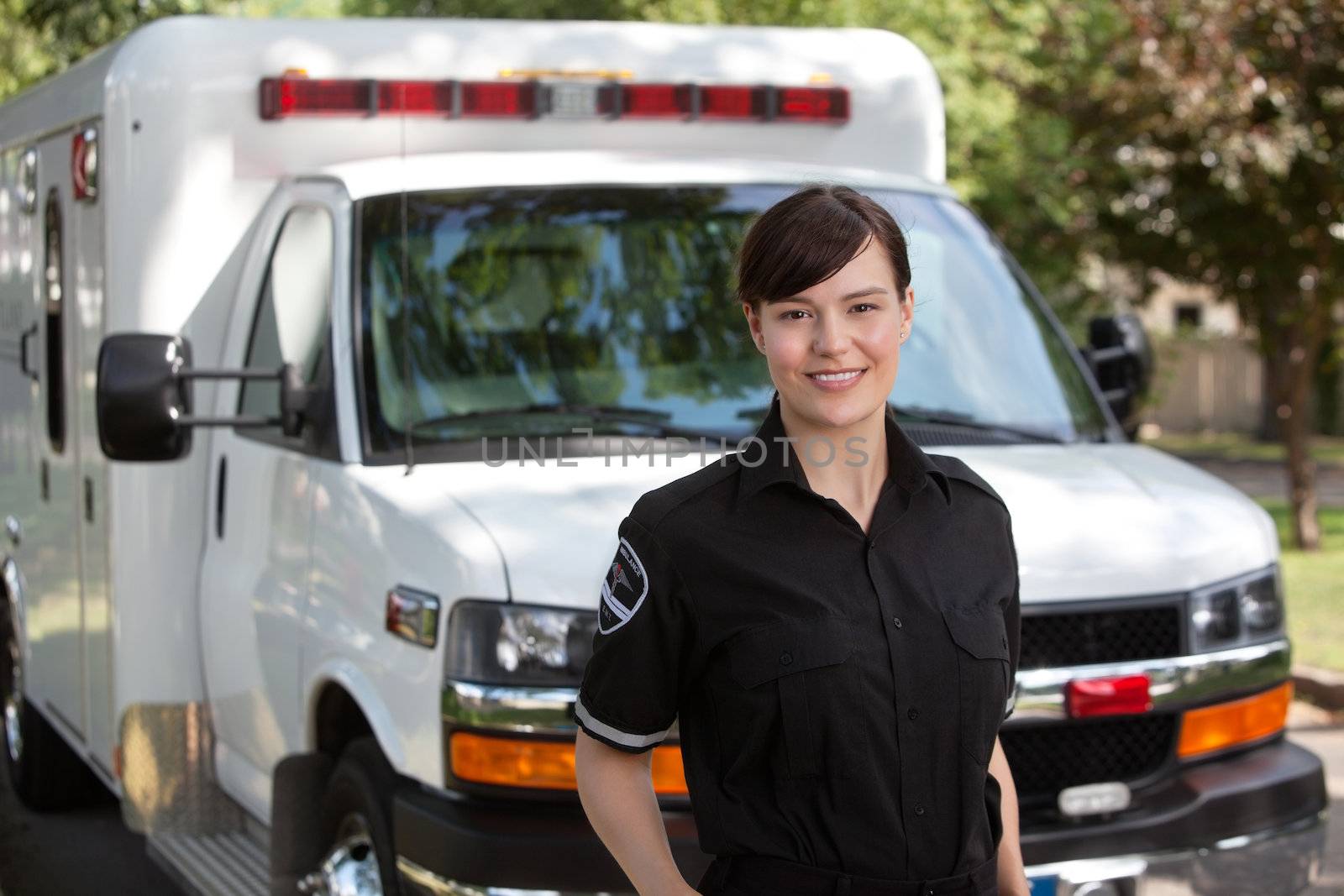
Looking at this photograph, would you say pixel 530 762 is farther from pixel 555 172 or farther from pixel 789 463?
pixel 555 172

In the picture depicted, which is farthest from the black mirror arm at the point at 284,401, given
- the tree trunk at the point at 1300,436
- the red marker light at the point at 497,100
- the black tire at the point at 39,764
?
the tree trunk at the point at 1300,436

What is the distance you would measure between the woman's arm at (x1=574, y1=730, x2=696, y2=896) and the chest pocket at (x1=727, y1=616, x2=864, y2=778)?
195 mm

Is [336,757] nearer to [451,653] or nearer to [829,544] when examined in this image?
[451,653]

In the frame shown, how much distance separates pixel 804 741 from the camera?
234 cm

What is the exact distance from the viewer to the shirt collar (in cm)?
241

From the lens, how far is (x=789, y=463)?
242 cm

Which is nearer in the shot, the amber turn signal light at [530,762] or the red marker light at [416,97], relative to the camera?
the amber turn signal light at [530,762]

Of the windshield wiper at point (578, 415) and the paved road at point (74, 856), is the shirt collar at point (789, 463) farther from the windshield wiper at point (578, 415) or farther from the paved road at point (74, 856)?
the paved road at point (74, 856)

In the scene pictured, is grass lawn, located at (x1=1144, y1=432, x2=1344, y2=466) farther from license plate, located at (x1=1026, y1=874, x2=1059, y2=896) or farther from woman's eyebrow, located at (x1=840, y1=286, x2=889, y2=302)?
woman's eyebrow, located at (x1=840, y1=286, x2=889, y2=302)

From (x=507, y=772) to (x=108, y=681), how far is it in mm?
2293

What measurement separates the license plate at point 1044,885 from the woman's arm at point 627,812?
1.75 m

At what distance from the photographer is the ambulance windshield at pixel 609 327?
4.59 m

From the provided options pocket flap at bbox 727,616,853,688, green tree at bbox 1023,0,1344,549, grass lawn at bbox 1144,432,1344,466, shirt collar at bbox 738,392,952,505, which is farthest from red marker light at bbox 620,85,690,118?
grass lawn at bbox 1144,432,1344,466

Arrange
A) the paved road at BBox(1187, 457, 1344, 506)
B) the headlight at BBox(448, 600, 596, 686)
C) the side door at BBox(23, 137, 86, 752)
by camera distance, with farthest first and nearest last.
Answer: the paved road at BBox(1187, 457, 1344, 506) → the side door at BBox(23, 137, 86, 752) → the headlight at BBox(448, 600, 596, 686)
